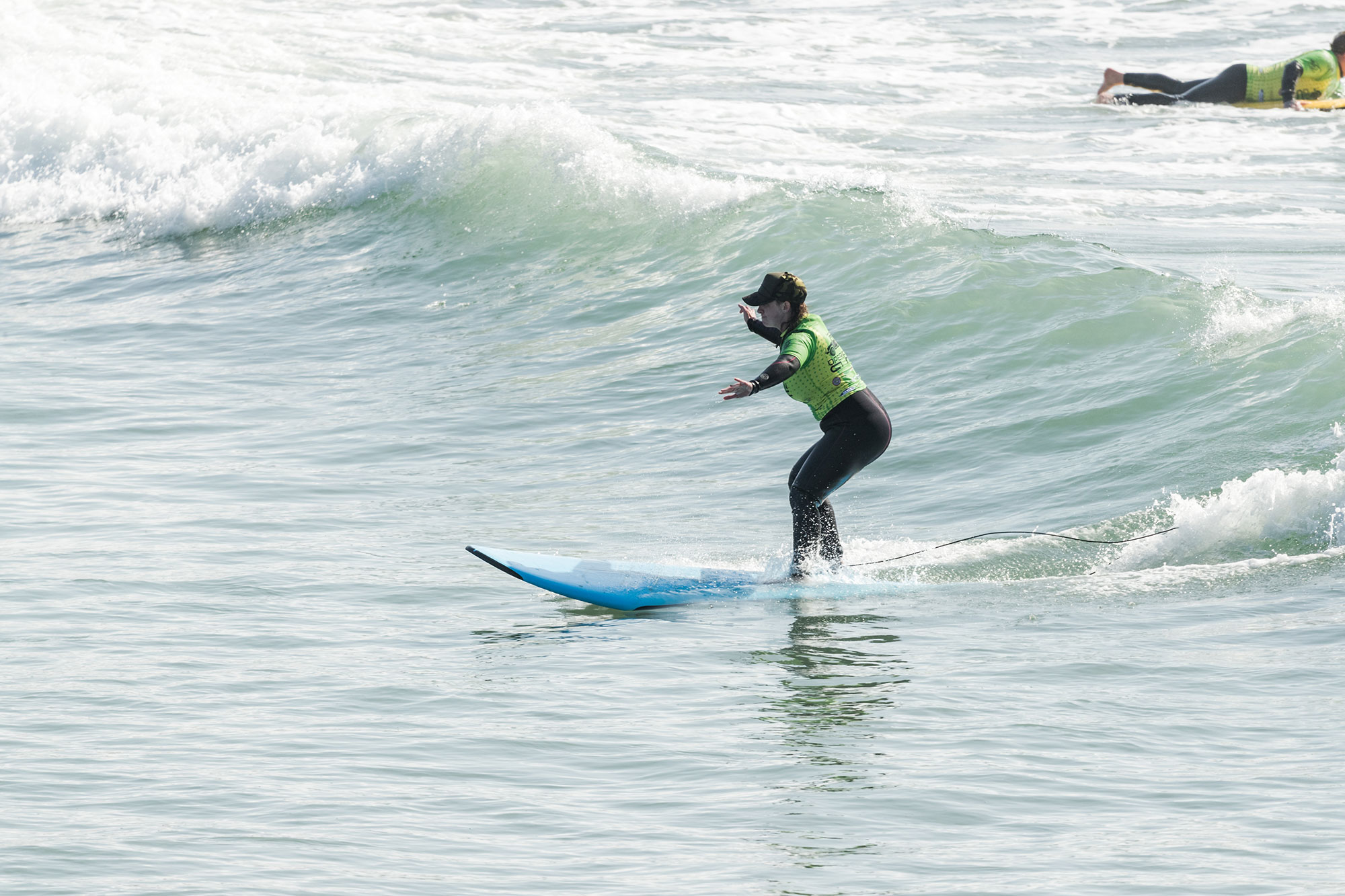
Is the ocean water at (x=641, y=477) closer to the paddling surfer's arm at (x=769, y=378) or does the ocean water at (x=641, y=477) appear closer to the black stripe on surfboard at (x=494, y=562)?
the black stripe on surfboard at (x=494, y=562)

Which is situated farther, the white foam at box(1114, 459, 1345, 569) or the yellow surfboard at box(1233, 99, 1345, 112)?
the yellow surfboard at box(1233, 99, 1345, 112)

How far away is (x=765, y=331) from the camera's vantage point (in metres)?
8.11

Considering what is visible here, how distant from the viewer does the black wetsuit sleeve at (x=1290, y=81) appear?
71.5 ft

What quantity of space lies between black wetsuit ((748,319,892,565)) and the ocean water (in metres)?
0.35

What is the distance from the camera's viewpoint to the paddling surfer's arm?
714 cm

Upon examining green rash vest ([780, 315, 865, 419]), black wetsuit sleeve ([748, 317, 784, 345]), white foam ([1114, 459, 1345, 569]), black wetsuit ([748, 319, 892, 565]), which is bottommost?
white foam ([1114, 459, 1345, 569])

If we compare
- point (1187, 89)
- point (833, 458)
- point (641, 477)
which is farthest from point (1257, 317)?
point (1187, 89)

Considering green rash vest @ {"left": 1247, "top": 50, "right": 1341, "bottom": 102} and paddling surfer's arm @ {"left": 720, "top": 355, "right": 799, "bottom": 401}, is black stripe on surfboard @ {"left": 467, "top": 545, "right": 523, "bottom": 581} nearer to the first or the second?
paddling surfer's arm @ {"left": 720, "top": 355, "right": 799, "bottom": 401}

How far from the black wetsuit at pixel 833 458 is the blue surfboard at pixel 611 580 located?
51 cm

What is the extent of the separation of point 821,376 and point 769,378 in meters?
0.91

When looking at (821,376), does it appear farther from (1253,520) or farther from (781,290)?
(1253,520)

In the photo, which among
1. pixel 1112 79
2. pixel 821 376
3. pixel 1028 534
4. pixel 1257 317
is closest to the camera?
pixel 821 376

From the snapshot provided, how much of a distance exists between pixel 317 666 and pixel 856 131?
52.0ft

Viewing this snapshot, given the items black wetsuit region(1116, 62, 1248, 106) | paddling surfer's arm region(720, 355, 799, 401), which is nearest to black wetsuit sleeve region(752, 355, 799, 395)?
paddling surfer's arm region(720, 355, 799, 401)
